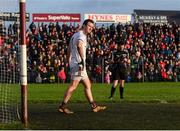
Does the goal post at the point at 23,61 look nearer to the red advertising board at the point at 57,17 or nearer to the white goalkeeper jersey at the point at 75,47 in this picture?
the white goalkeeper jersey at the point at 75,47

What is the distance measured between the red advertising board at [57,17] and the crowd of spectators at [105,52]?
5.43 metres

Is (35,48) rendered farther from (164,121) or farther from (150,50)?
(164,121)

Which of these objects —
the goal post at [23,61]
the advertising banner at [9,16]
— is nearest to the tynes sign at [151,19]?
the advertising banner at [9,16]

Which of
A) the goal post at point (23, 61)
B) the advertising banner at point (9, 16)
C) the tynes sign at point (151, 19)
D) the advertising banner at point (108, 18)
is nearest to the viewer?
the goal post at point (23, 61)

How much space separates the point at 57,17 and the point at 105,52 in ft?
38.5

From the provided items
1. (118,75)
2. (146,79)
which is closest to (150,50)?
(146,79)

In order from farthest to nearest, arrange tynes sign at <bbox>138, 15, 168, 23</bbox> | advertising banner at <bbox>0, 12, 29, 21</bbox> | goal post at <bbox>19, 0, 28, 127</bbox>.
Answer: tynes sign at <bbox>138, 15, 168, 23</bbox>
advertising banner at <bbox>0, 12, 29, 21</bbox>
goal post at <bbox>19, 0, 28, 127</bbox>

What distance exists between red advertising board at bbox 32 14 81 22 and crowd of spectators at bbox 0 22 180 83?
5434 mm

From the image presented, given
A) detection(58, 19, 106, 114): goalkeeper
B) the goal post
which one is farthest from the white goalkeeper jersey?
the goal post

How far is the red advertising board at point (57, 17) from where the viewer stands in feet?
158

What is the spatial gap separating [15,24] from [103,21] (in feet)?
128

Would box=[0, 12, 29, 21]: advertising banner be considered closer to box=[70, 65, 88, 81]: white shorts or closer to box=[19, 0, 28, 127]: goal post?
box=[19, 0, 28, 127]: goal post

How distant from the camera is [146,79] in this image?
39.2 metres

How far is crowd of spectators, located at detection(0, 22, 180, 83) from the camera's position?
3691 cm
